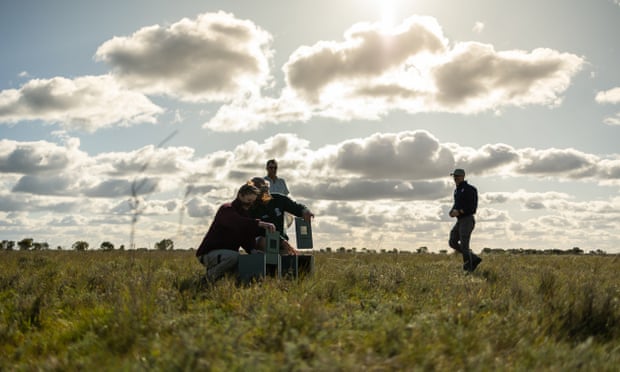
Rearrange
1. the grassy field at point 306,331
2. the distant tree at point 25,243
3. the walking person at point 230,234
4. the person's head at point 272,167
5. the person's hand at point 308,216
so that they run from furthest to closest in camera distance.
A: the distant tree at point 25,243, the person's head at point 272,167, the person's hand at point 308,216, the walking person at point 230,234, the grassy field at point 306,331

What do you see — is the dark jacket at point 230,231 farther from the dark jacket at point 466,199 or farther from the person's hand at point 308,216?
the dark jacket at point 466,199

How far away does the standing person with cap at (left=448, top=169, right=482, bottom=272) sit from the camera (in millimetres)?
12367

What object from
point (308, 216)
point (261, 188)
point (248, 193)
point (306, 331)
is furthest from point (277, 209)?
point (306, 331)

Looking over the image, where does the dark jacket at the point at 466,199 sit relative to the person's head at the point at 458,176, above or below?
below

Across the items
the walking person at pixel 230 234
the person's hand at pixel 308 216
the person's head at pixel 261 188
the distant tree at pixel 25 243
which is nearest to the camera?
the walking person at pixel 230 234

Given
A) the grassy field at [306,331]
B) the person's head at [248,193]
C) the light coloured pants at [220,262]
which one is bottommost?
the grassy field at [306,331]

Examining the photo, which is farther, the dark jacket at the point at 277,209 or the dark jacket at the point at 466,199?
the dark jacket at the point at 466,199

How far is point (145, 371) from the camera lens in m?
3.69

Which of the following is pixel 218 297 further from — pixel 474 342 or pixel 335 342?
pixel 474 342

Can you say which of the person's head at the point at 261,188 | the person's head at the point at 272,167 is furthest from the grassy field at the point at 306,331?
the person's head at the point at 272,167

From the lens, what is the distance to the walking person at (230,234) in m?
7.96

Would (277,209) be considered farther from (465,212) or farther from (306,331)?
(465,212)

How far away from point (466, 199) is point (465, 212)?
300 mm

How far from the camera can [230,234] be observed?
833cm
